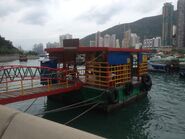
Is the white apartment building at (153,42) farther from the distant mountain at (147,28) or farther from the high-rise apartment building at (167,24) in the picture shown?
the distant mountain at (147,28)

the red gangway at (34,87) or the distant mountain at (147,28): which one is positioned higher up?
the distant mountain at (147,28)

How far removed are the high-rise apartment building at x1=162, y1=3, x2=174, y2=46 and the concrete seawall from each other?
137 meters

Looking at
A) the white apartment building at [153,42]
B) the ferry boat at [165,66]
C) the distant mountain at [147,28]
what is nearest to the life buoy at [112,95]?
the ferry boat at [165,66]

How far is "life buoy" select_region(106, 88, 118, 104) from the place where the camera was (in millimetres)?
11172

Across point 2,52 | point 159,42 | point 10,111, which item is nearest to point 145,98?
point 10,111

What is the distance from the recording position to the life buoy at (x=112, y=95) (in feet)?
36.7

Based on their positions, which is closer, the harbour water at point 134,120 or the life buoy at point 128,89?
the harbour water at point 134,120

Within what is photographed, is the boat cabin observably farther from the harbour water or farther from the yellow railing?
the harbour water

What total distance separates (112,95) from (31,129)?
8873mm

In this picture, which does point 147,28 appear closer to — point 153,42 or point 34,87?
point 153,42

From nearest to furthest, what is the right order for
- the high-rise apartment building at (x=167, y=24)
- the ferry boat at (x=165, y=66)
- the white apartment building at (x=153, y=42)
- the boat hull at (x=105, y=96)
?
the boat hull at (x=105, y=96), the ferry boat at (x=165, y=66), the high-rise apartment building at (x=167, y=24), the white apartment building at (x=153, y=42)

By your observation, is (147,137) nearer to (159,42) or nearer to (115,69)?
(115,69)

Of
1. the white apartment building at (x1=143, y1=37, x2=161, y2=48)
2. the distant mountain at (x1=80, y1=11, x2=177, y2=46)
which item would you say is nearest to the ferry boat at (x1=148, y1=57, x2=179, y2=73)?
the white apartment building at (x1=143, y1=37, x2=161, y2=48)

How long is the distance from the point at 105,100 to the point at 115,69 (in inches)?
86.9
